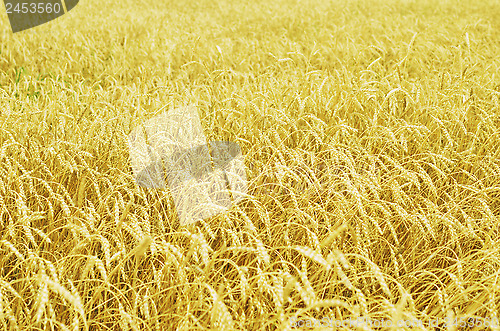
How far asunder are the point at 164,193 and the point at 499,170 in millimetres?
1475

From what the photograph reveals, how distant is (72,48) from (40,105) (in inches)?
79.1

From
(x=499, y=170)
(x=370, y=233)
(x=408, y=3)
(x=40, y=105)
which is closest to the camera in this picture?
(x=370, y=233)

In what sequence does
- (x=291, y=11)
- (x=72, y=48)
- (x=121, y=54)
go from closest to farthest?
1. (x=121, y=54)
2. (x=72, y=48)
3. (x=291, y=11)

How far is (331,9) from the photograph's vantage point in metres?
7.73

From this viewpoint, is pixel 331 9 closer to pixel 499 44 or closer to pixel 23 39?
pixel 499 44

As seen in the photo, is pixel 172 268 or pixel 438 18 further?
pixel 438 18

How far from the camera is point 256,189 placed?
6.33 ft

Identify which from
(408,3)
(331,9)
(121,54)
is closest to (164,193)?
(121,54)

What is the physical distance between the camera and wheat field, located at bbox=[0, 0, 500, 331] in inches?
48.7

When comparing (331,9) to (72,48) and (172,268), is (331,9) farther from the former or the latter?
(172,268)

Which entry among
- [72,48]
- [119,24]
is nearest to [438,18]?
[119,24]

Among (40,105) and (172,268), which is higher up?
(40,105)

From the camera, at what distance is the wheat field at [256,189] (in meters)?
1.24

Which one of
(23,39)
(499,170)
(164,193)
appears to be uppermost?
(23,39)
